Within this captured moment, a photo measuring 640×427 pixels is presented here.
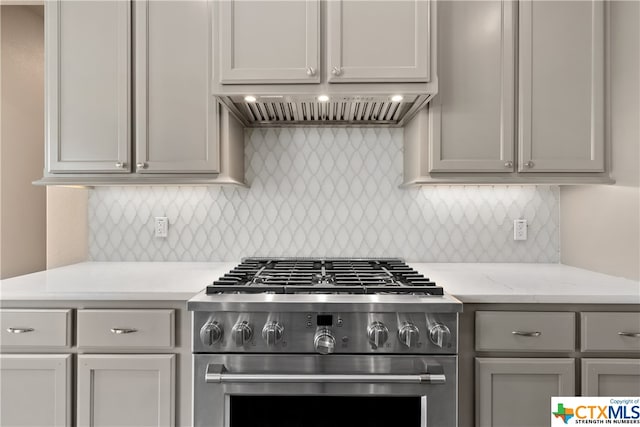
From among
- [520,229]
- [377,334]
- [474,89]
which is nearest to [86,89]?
[377,334]

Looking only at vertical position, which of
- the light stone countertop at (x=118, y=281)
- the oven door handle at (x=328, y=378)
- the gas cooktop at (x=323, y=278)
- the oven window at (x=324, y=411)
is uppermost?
the gas cooktop at (x=323, y=278)

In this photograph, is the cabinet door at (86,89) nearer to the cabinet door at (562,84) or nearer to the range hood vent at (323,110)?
the range hood vent at (323,110)

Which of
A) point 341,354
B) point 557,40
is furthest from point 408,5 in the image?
point 341,354

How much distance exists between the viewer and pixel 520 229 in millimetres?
2127

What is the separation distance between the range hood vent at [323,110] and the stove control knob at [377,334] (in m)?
0.96

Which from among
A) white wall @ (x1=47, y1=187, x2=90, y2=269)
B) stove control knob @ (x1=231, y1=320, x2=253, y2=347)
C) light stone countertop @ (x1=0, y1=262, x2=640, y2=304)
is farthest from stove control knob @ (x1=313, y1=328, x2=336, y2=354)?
white wall @ (x1=47, y1=187, x2=90, y2=269)

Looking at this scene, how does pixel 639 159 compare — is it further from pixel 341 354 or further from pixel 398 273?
pixel 341 354

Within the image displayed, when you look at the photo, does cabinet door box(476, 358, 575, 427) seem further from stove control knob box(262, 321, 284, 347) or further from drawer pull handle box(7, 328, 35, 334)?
drawer pull handle box(7, 328, 35, 334)

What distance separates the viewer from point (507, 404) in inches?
55.3

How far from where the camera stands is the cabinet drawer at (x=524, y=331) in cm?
140

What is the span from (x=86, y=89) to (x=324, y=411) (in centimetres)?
172

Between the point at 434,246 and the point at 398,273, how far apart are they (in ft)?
1.80

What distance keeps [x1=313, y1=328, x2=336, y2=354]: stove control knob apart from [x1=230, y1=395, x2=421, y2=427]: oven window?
19 centimetres

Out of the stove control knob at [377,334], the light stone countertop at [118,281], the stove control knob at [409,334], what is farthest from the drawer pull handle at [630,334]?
the light stone countertop at [118,281]
